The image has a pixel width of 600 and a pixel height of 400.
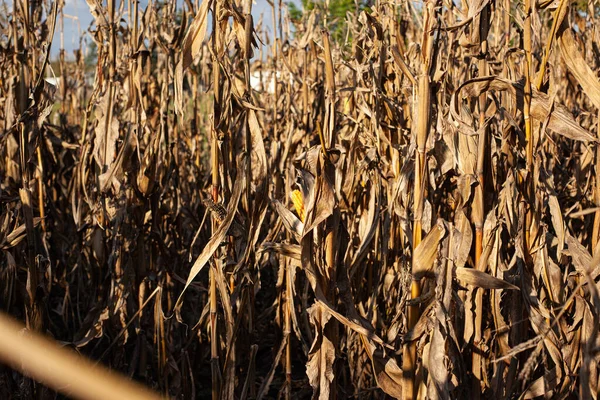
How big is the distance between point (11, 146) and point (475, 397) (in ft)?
6.27

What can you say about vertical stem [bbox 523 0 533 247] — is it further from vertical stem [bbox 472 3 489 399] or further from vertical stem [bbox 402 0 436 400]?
vertical stem [bbox 402 0 436 400]

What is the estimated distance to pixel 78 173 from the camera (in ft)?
7.36

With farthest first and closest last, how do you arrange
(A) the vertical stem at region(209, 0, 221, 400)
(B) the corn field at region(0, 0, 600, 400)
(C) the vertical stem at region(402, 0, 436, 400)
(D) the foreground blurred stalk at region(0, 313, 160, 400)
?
1. (D) the foreground blurred stalk at region(0, 313, 160, 400)
2. (A) the vertical stem at region(209, 0, 221, 400)
3. (B) the corn field at region(0, 0, 600, 400)
4. (C) the vertical stem at region(402, 0, 436, 400)

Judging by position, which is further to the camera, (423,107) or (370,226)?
(370,226)

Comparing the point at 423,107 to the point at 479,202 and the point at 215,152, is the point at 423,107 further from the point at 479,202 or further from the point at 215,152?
the point at 215,152

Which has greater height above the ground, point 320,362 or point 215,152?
point 215,152

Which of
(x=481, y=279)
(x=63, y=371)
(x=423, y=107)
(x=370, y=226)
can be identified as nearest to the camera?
(x=423, y=107)

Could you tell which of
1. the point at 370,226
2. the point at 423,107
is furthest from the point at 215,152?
the point at 423,107

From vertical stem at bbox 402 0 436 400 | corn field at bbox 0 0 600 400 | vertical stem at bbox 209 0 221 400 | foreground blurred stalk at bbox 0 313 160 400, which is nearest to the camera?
vertical stem at bbox 402 0 436 400

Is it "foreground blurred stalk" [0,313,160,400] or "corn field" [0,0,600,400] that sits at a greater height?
"corn field" [0,0,600,400]

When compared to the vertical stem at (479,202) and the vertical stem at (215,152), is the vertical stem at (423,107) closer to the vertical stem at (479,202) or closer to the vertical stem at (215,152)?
the vertical stem at (479,202)

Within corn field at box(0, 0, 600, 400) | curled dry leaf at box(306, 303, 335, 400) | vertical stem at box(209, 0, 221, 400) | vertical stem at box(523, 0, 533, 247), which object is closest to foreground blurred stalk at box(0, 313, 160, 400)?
corn field at box(0, 0, 600, 400)

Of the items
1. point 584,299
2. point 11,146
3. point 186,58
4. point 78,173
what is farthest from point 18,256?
point 584,299

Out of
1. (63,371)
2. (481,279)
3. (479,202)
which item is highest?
(479,202)
